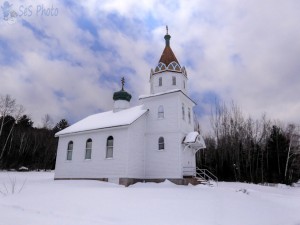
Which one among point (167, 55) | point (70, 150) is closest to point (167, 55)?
point (167, 55)

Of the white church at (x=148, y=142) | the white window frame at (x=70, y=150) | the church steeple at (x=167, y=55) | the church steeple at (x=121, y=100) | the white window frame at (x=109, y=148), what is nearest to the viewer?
the white church at (x=148, y=142)

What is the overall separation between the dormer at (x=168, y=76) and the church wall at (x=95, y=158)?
5.79 meters

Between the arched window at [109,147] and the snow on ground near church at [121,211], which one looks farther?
the arched window at [109,147]

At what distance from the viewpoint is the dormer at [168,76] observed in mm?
22625

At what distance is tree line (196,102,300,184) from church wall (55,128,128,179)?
68.0 ft

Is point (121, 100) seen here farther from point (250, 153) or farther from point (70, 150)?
point (250, 153)

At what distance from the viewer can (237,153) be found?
118 ft

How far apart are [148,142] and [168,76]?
6575 mm

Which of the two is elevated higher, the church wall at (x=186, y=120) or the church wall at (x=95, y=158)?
the church wall at (x=186, y=120)

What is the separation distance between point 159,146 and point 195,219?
1224cm

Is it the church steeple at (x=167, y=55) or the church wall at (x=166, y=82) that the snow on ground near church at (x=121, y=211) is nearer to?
the church wall at (x=166, y=82)

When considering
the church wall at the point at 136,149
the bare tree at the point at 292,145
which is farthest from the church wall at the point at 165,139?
the bare tree at the point at 292,145

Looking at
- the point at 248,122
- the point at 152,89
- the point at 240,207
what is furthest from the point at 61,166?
the point at 248,122

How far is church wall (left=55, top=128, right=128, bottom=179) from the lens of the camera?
19.5m
